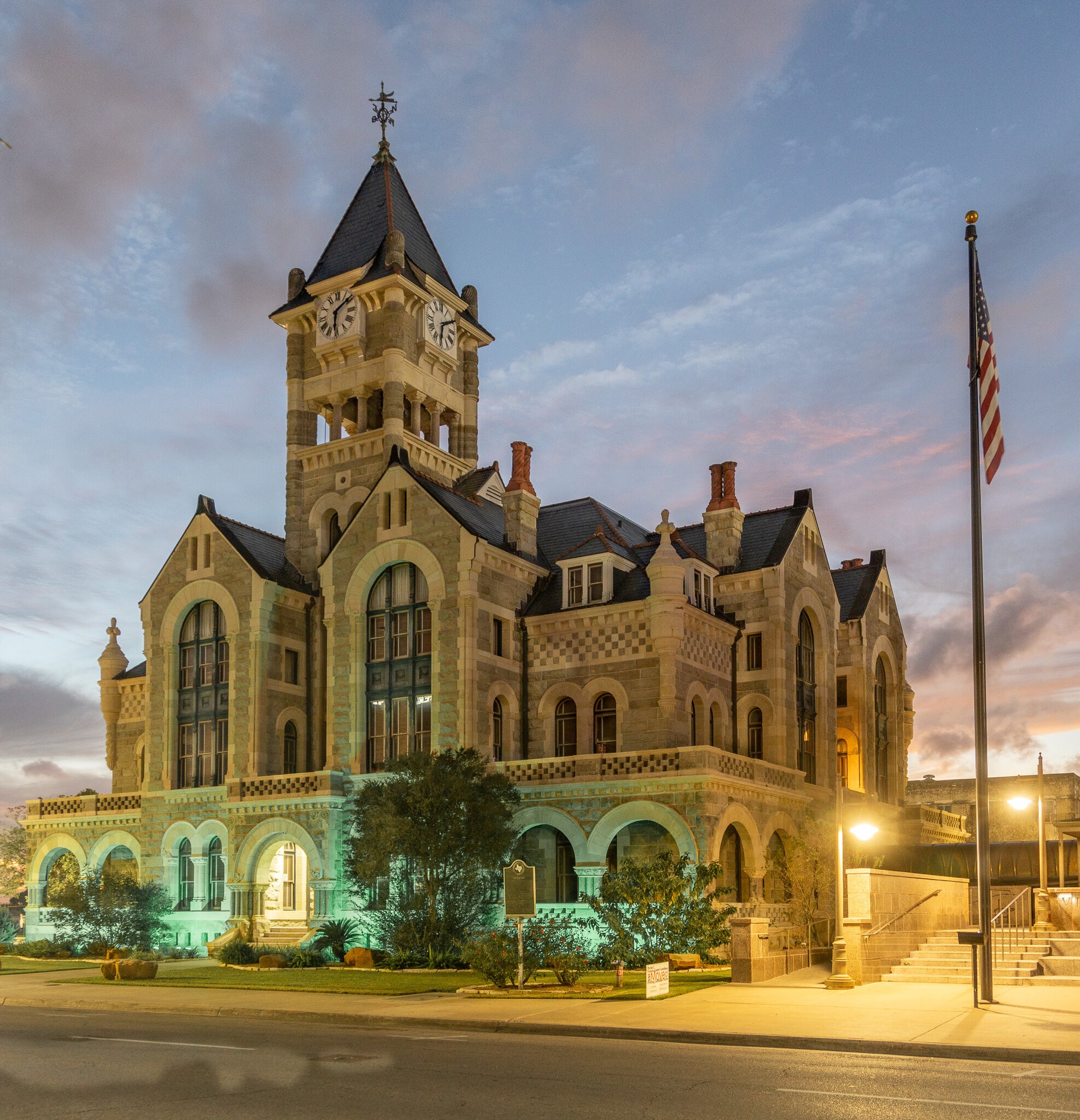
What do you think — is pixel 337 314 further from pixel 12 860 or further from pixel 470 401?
pixel 12 860

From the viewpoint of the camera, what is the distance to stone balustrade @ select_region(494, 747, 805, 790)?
37.6 metres

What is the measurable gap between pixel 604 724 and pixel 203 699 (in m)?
16.4

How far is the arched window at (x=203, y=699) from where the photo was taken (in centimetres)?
4884

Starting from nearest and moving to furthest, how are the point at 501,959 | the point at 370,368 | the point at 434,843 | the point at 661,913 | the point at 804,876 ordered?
1. the point at 501,959
2. the point at 661,913
3. the point at 434,843
4. the point at 804,876
5. the point at 370,368

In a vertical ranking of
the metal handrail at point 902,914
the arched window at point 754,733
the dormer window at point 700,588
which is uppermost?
the dormer window at point 700,588

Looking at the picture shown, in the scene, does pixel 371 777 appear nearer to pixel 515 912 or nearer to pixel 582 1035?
pixel 515 912

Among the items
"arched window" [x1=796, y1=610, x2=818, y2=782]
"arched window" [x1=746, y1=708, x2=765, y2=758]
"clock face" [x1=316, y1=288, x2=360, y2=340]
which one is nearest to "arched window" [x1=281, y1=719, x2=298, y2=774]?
"clock face" [x1=316, y1=288, x2=360, y2=340]

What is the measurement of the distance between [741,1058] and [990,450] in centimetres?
1263

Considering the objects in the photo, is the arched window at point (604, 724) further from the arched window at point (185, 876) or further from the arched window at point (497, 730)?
the arched window at point (185, 876)

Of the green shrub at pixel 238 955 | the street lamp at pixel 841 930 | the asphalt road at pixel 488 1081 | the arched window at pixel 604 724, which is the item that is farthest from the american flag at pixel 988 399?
the green shrub at pixel 238 955

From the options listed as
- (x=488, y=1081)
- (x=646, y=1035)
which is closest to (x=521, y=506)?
(x=646, y=1035)

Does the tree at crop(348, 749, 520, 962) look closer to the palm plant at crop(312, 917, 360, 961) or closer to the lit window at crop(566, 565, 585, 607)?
the palm plant at crop(312, 917, 360, 961)

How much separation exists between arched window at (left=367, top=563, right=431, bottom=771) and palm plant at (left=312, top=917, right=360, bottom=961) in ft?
20.2

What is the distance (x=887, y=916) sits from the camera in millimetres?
28812
